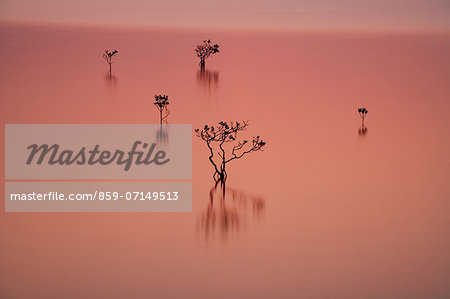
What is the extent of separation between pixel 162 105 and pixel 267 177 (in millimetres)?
3059

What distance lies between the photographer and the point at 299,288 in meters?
7.07

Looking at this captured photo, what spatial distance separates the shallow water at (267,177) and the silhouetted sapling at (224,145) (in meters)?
0.15

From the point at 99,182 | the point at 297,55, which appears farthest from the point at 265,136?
Result: the point at 297,55

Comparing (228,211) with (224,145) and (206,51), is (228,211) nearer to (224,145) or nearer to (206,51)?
(224,145)

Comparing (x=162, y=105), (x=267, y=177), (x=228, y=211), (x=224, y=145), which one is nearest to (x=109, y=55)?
(x=162, y=105)

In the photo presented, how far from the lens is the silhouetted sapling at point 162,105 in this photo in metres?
11.9

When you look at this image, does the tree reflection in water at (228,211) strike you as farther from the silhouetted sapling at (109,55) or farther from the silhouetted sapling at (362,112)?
the silhouetted sapling at (109,55)

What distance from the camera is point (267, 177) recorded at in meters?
9.63

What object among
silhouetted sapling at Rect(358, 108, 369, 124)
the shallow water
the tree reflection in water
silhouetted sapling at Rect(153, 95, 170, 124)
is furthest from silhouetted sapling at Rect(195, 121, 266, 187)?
silhouetted sapling at Rect(358, 108, 369, 124)

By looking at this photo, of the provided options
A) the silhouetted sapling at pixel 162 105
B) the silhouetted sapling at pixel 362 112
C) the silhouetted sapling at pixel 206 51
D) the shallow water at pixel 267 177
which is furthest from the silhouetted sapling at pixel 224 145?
the silhouetted sapling at pixel 206 51

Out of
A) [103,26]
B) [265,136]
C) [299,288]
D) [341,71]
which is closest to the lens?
[299,288]

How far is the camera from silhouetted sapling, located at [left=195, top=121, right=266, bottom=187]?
31.8 feet

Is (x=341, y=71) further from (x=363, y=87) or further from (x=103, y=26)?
(x=103, y=26)

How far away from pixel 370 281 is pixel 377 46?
10408mm
